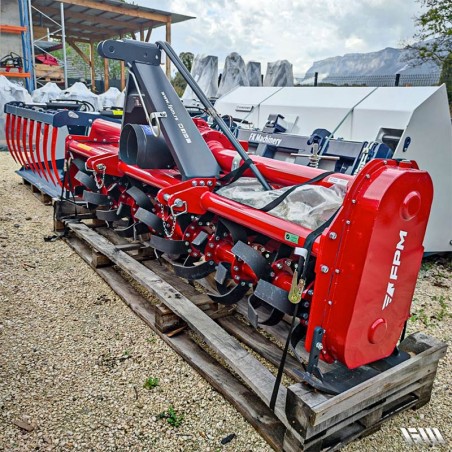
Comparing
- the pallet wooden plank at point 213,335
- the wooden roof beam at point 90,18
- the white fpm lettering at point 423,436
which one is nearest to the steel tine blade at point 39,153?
the pallet wooden plank at point 213,335

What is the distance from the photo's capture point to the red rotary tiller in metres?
1.58

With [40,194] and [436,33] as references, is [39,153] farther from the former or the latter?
[436,33]

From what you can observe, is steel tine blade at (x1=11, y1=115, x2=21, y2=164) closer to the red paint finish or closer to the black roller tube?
the black roller tube

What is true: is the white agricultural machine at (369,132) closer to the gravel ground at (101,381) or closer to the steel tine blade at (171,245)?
the gravel ground at (101,381)

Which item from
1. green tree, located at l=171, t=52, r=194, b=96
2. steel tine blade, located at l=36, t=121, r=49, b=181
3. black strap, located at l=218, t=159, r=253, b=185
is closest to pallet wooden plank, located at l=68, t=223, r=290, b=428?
black strap, located at l=218, t=159, r=253, b=185

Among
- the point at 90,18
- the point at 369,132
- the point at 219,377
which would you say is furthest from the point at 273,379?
the point at 90,18

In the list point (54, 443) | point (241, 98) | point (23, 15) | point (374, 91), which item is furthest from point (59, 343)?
point (23, 15)

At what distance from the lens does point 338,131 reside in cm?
453

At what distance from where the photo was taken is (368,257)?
5.15ft

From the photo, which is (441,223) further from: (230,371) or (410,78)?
(410,78)

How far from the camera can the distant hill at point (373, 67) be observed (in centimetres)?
1335

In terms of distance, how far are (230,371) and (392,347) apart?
0.84 meters

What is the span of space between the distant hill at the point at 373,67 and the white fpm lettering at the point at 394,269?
11744 mm

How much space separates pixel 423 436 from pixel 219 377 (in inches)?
36.6
